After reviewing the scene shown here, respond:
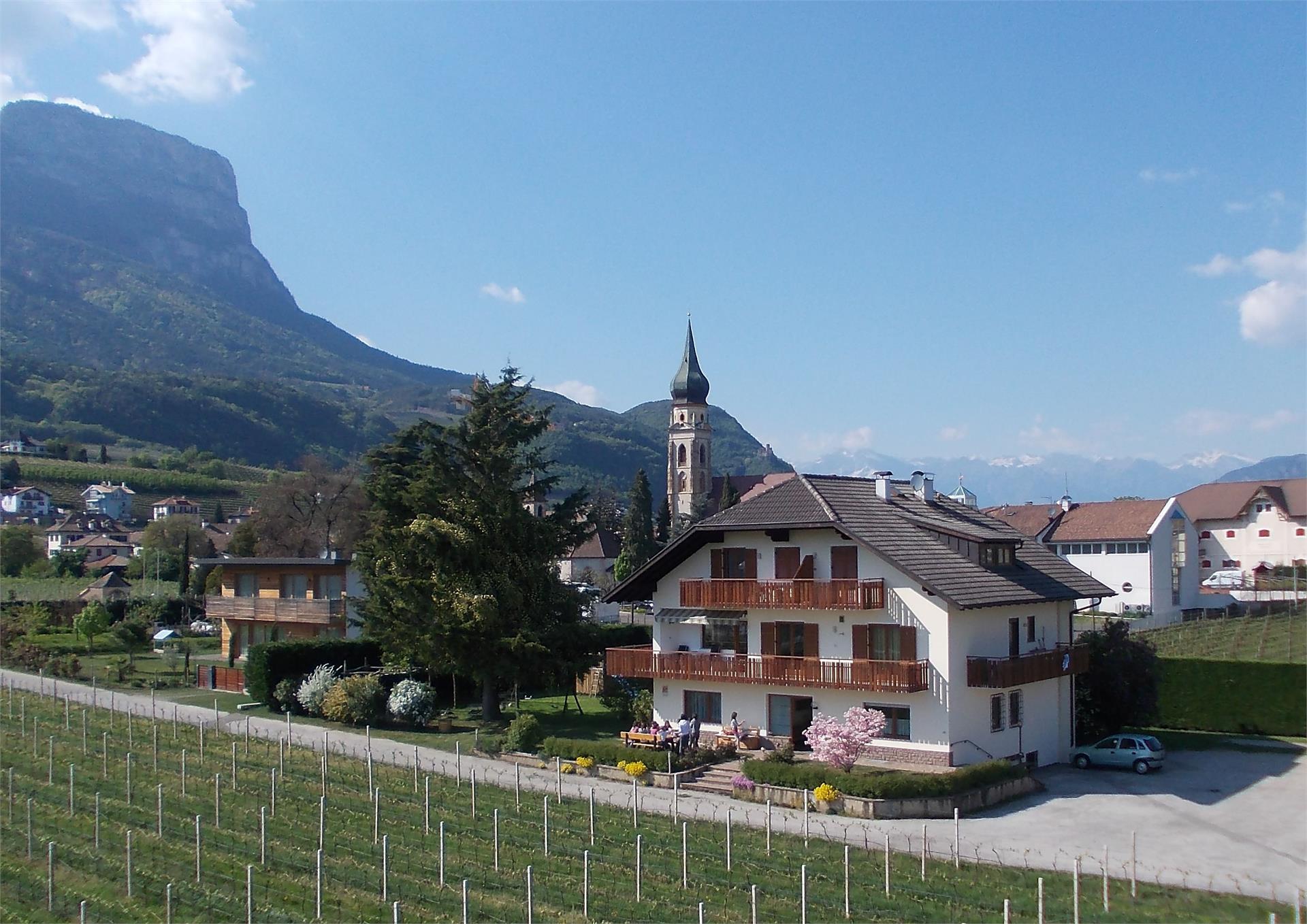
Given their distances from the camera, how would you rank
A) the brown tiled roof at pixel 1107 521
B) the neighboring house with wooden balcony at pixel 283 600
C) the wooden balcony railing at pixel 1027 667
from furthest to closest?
the brown tiled roof at pixel 1107 521, the neighboring house with wooden balcony at pixel 283 600, the wooden balcony railing at pixel 1027 667

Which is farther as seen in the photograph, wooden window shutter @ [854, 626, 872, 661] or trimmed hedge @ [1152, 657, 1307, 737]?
trimmed hedge @ [1152, 657, 1307, 737]

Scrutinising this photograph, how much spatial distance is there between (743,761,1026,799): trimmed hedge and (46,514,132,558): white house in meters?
113

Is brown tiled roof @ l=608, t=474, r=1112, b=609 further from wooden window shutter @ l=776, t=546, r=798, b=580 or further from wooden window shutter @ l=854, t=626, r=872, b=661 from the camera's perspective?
wooden window shutter @ l=854, t=626, r=872, b=661

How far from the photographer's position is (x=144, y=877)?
2025cm

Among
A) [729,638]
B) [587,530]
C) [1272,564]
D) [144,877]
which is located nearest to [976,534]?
[729,638]

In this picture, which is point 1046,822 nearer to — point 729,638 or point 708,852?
point 708,852

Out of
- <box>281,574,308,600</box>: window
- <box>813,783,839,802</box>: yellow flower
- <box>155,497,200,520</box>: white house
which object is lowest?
<box>813,783,839,802</box>: yellow flower

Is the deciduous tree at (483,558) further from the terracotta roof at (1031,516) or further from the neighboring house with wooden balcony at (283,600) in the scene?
the terracotta roof at (1031,516)

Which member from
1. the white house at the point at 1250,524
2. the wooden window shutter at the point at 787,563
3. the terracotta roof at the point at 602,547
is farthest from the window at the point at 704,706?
the terracotta roof at the point at 602,547

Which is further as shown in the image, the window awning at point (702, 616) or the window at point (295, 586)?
the window at point (295, 586)

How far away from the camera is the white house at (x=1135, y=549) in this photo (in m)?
72.3

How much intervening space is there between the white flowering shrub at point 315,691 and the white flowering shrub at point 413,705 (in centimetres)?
262

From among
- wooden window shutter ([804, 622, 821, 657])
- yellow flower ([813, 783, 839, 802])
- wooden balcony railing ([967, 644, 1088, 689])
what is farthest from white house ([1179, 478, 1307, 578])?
yellow flower ([813, 783, 839, 802])

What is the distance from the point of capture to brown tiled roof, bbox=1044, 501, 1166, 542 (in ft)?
240
